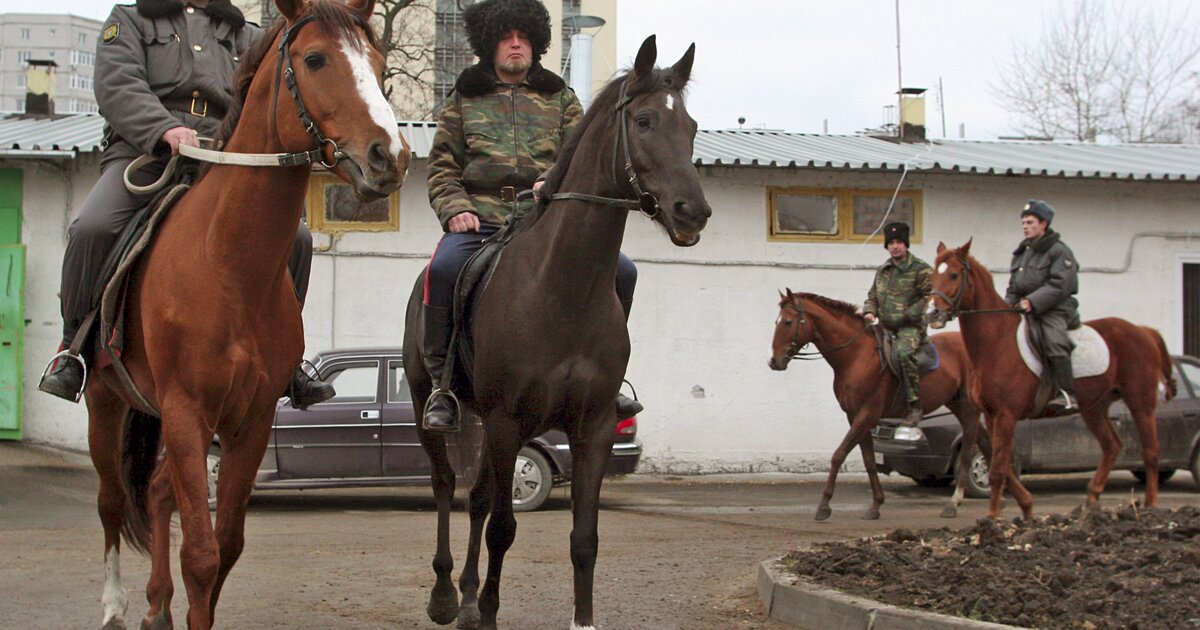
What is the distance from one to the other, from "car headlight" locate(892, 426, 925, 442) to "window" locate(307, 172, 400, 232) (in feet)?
24.7

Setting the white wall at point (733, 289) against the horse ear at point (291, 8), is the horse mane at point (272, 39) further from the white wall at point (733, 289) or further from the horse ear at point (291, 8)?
the white wall at point (733, 289)

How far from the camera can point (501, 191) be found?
6793 mm

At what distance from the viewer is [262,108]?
501 cm

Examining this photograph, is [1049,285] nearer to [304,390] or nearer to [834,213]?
[834,213]

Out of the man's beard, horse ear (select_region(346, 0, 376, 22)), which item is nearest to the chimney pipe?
the man's beard

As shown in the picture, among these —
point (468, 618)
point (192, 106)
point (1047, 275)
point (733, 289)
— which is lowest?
point (468, 618)

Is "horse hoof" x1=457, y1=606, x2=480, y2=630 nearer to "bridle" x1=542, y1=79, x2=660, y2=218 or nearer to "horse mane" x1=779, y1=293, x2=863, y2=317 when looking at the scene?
"bridle" x1=542, y1=79, x2=660, y2=218

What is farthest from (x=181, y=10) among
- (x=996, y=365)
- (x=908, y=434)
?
(x=908, y=434)

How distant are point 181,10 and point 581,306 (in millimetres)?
2417

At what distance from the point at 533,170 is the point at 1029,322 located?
711 centimetres

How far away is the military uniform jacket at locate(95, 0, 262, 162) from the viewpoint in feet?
18.3

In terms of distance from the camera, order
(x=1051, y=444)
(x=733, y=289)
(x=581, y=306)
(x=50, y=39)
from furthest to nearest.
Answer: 1. (x=50, y=39)
2. (x=733, y=289)
3. (x=1051, y=444)
4. (x=581, y=306)

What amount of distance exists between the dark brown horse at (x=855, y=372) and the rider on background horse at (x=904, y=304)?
21 centimetres

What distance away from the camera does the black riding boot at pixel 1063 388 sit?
12086 mm
